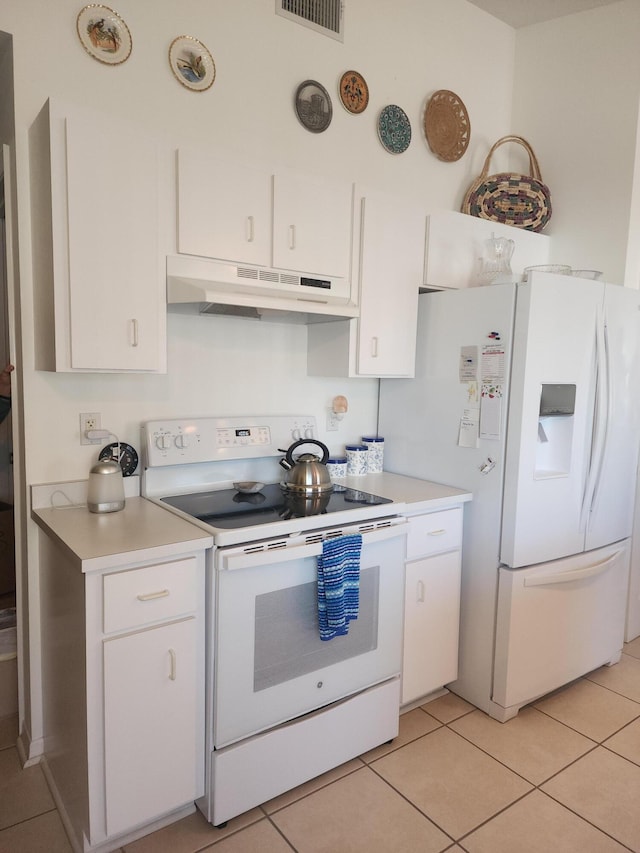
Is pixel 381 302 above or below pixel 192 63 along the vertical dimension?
below

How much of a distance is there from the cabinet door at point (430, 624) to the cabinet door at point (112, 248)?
1.35 metres

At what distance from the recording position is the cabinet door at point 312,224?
224 cm

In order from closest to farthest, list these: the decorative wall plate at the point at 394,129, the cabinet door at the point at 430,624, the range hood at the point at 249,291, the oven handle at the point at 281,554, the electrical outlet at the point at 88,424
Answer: the oven handle at the point at 281,554, the range hood at the point at 249,291, the electrical outlet at the point at 88,424, the cabinet door at the point at 430,624, the decorative wall plate at the point at 394,129

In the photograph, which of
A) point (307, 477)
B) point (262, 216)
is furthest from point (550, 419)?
point (262, 216)

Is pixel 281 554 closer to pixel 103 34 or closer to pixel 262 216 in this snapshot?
pixel 262 216

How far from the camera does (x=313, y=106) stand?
8.45 ft

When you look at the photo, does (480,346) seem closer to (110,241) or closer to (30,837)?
(110,241)

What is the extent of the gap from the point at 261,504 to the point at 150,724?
803mm

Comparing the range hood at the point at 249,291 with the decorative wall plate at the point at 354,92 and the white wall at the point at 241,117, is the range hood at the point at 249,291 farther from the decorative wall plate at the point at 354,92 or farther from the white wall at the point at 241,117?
the decorative wall plate at the point at 354,92

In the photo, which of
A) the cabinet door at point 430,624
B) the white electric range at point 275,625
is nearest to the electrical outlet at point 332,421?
the white electric range at point 275,625

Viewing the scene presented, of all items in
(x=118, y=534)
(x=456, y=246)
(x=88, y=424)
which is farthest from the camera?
(x=456, y=246)

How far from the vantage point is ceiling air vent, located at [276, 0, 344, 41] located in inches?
96.8

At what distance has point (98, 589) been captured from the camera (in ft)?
5.18

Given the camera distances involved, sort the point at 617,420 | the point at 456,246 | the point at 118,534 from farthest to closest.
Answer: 1. the point at 456,246
2. the point at 617,420
3. the point at 118,534
